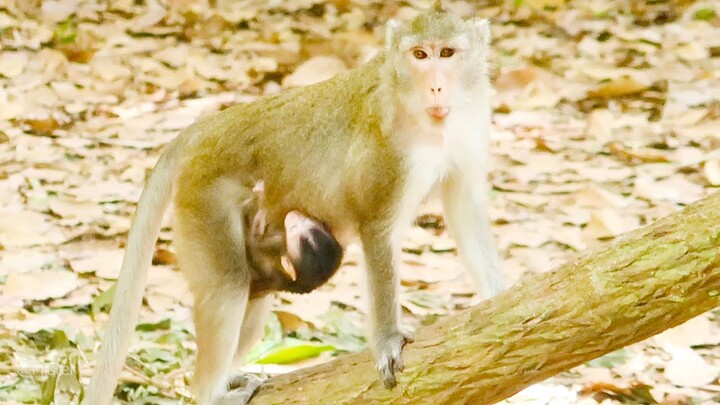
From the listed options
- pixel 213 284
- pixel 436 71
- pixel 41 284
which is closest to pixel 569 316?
pixel 436 71

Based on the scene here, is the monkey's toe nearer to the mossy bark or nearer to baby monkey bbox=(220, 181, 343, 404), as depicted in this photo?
baby monkey bbox=(220, 181, 343, 404)

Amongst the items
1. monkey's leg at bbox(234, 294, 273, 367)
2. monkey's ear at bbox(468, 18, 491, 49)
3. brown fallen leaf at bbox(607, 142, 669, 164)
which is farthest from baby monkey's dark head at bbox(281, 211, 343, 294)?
brown fallen leaf at bbox(607, 142, 669, 164)

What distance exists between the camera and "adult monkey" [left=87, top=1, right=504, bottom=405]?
144 inches

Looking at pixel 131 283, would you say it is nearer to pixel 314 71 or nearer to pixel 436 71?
pixel 436 71

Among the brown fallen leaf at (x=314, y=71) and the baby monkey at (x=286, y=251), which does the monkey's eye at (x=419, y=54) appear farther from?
the brown fallen leaf at (x=314, y=71)

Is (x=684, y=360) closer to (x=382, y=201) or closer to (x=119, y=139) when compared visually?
(x=382, y=201)

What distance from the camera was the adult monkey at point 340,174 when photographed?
12.0 ft

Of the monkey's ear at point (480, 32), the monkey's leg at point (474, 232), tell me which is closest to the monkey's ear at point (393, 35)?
the monkey's ear at point (480, 32)

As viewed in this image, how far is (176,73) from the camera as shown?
8656mm

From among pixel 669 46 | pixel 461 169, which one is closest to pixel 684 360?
pixel 461 169

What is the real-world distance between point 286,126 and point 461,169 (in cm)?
67

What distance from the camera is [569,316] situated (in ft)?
9.73

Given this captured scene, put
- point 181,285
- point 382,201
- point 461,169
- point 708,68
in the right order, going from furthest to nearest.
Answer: point 708,68
point 181,285
point 461,169
point 382,201

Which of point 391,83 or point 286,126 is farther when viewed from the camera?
point 286,126
